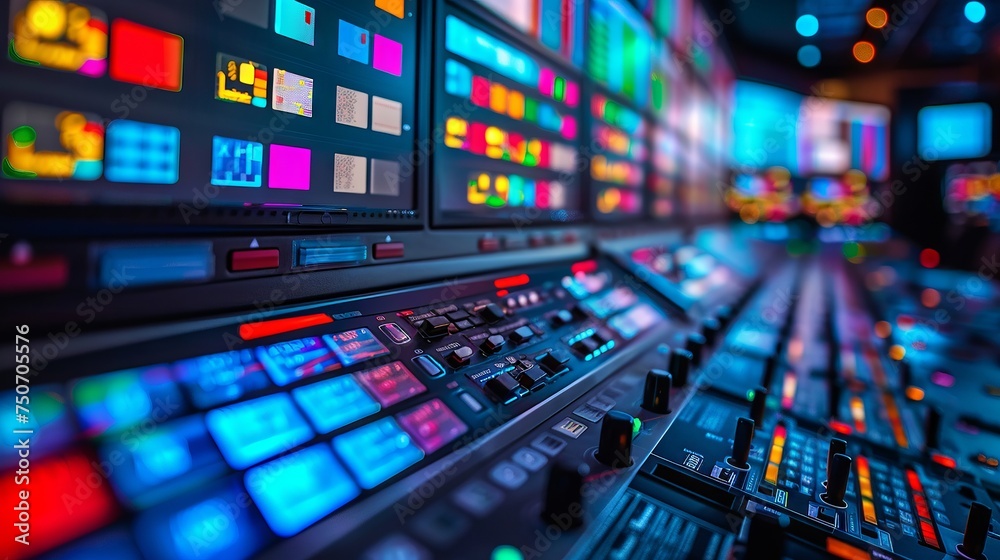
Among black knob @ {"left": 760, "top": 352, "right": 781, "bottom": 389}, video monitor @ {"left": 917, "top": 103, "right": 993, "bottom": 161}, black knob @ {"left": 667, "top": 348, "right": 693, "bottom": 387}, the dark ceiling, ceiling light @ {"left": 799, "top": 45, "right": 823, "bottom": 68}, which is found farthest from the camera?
Answer: ceiling light @ {"left": 799, "top": 45, "right": 823, "bottom": 68}

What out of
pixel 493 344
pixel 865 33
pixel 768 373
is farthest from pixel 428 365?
pixel 865 33

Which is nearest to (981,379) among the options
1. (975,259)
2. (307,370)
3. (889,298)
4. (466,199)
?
(889,298)

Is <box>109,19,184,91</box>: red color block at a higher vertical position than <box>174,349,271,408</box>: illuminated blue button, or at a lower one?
higher

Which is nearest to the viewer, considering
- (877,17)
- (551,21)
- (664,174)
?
(551,21)

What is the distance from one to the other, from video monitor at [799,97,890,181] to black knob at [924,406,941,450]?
6.74 m

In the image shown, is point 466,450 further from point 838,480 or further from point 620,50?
point 620,50

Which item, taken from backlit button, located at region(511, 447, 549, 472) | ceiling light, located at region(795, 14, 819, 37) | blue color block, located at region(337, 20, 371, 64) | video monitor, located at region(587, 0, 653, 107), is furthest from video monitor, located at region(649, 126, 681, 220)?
ceiling light, located at region(795, 14, 819, 37)

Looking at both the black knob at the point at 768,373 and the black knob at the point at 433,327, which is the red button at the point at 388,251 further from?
the black knob at the point at 768,373

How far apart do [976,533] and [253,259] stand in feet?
4.11

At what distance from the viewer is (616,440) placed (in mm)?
714

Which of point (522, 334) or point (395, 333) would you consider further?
point (522, 334)

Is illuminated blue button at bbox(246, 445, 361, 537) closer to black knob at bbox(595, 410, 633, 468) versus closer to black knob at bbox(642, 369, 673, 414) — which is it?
black knob at bbox(595, 410, 633, 468)

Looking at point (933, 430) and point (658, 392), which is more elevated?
point (658, 392)

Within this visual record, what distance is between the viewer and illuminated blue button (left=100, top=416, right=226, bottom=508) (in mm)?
490
